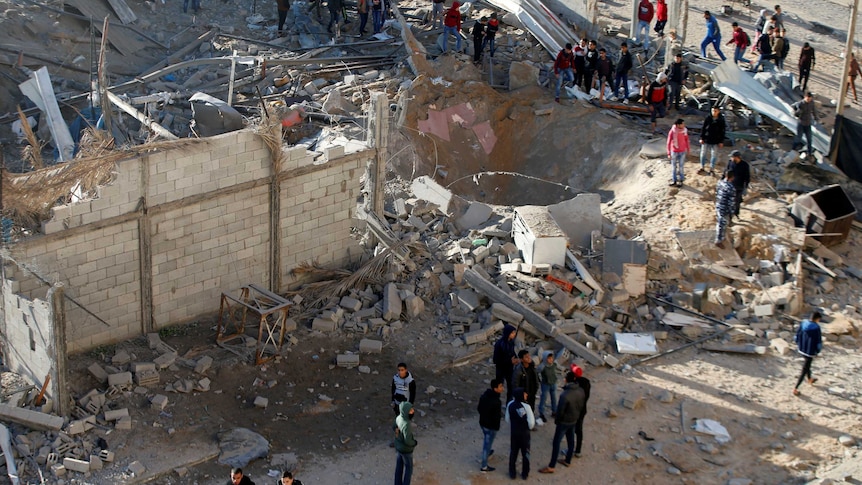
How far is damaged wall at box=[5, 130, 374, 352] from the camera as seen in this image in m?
13.7

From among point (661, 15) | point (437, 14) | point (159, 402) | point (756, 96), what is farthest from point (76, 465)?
point (661, 15)

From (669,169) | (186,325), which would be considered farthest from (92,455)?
(669,169)

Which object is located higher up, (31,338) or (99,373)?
(31,338)

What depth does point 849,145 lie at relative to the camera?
20.2 meters

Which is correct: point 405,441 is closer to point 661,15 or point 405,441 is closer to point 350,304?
point 350,304

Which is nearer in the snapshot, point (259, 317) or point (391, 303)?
point (259, 317)

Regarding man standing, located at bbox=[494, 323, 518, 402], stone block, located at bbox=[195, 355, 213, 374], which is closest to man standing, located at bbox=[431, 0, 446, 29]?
stone block, located at bbox=[195, 355, 213, 374]

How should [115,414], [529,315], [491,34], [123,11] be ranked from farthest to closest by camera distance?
[123,11] < [491,34] < [529,315] < [115,414]

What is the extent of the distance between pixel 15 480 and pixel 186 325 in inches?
150

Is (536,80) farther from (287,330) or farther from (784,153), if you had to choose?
(287,330)

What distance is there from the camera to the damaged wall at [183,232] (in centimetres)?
1373

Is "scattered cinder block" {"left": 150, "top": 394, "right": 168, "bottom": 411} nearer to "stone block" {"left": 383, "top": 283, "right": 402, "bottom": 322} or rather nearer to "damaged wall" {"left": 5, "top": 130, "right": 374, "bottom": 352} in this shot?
"damaged wall" {"left": 5, "top": 130, "right": 374, "bottom": 352}

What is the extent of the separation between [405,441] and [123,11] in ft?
60.7

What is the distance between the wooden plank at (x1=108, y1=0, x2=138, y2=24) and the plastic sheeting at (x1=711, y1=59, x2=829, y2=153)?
558 inches
